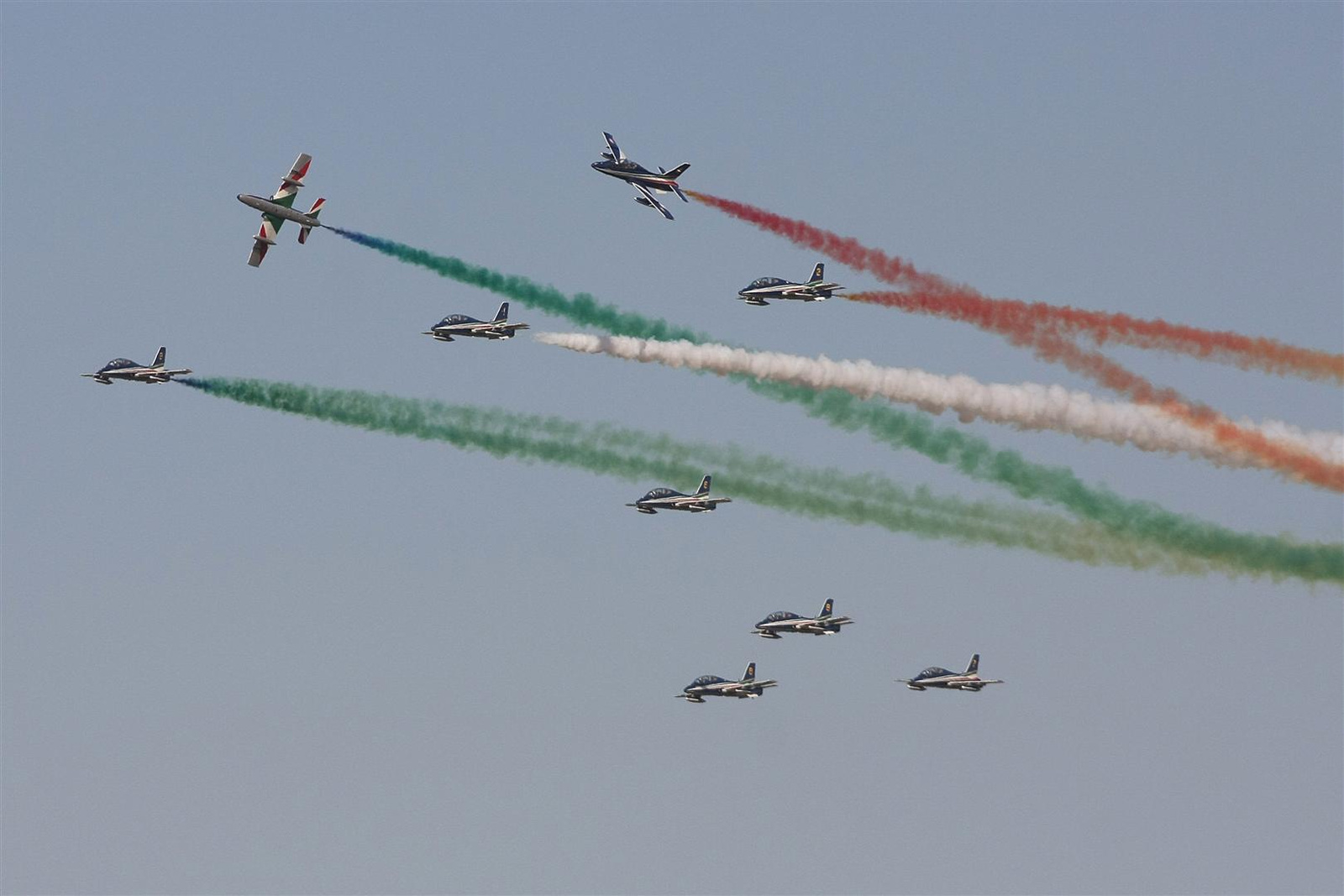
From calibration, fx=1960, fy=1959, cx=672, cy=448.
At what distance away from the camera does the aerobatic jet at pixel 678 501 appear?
86.4m

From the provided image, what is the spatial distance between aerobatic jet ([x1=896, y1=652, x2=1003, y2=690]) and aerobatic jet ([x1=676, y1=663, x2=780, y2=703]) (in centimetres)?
703

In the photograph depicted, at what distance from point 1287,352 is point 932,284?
14.6m

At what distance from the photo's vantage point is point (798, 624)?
91125 mm

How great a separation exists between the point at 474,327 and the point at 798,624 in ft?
67.6

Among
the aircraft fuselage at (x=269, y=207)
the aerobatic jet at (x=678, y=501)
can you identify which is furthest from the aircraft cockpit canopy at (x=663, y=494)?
the aircraft fuselage at (x=269, y=207)

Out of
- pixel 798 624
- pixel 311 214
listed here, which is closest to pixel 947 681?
pixel 798 624

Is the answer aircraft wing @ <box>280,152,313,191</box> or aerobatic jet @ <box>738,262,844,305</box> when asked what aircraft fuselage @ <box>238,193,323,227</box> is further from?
aerobatic jet @ <box>738,262,844,305</box>

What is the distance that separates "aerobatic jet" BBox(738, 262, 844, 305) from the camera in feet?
276

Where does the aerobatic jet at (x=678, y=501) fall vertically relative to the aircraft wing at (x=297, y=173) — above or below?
below

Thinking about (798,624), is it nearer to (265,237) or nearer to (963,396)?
(963,396)

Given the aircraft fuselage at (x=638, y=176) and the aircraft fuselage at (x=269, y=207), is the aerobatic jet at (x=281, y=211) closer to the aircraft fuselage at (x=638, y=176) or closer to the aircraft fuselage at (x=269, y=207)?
the aircraft fuselage at (x=269, y=207)

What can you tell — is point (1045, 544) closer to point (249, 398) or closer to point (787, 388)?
point (787, 388)

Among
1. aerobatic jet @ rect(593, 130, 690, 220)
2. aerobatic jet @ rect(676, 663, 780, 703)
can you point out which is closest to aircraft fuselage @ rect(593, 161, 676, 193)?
aerobatic jet @ rect(593, 130, 690, 220)

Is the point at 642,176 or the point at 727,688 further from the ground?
the point at 642,176
